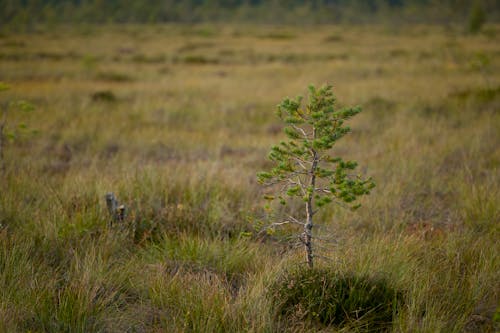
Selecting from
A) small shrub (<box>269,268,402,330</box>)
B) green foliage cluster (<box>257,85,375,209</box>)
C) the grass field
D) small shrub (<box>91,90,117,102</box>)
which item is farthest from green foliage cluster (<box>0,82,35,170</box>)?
small shrub (<box>269,268,402,330</box>)

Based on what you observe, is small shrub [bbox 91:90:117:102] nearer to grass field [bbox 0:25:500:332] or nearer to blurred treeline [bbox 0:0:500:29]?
grass field [bbox 0:25:500:332]

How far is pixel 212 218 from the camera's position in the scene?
4.08 meters

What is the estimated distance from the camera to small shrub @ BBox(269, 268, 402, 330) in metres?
2.59

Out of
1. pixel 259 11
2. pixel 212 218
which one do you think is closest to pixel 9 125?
pixel 212 218

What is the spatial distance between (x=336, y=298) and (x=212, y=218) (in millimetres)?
1685

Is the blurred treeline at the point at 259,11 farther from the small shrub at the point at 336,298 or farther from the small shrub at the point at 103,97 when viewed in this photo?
the small shrub at the point at 336,298

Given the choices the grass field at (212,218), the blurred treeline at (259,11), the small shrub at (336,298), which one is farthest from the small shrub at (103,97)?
the blurred treeline at (259,11)

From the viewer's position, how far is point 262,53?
887 inches

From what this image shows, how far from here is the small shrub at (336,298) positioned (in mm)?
2594

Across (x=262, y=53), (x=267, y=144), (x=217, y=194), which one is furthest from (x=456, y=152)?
(x=262, y=53)

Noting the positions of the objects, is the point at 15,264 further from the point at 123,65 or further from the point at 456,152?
the point at 123,65

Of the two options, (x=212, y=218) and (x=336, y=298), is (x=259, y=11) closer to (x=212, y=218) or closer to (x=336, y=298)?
(x=212, y=218)

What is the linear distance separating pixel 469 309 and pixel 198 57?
63.0 ft

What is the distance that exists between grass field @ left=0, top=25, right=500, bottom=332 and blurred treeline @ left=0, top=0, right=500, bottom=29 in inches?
2036
